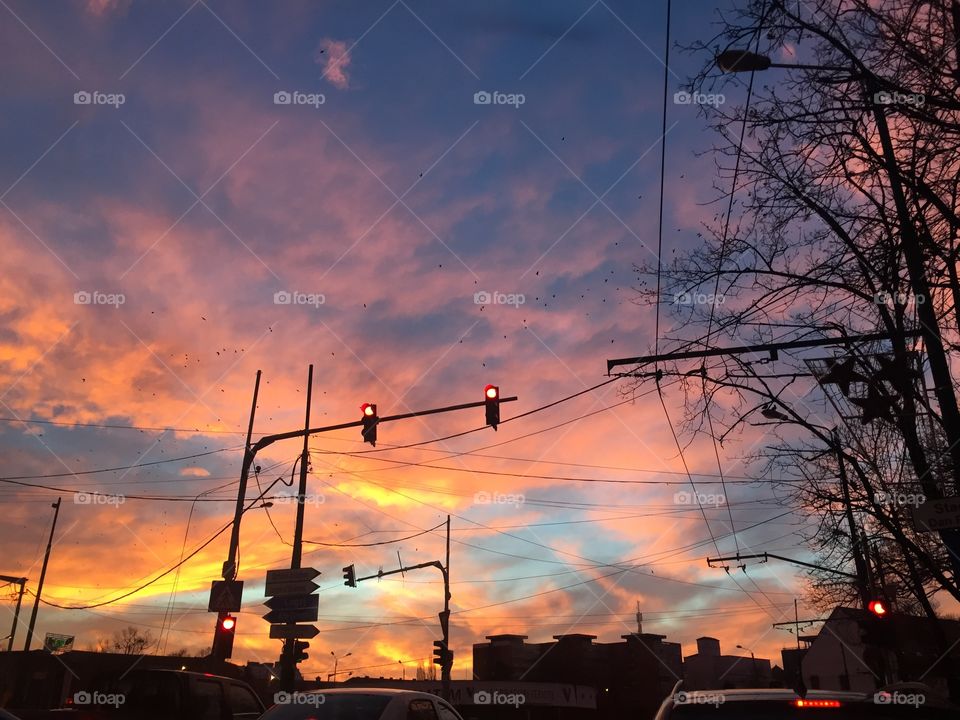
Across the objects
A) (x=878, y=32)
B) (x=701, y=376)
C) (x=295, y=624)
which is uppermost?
(x=878, y=32)

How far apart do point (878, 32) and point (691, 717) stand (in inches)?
328

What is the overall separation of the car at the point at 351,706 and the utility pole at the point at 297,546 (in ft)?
32.5

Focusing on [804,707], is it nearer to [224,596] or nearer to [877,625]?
[224,596]

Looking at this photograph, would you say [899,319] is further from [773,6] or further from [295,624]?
[295,624]

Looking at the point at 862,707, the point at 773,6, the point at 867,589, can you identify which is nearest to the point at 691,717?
the point at 862,707

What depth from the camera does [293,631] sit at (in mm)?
16797

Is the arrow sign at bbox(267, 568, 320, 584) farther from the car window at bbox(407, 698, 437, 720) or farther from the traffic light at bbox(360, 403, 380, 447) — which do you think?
the car window at bbox(407, 698, 437, 720)

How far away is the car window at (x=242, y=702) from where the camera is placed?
37.5 ft

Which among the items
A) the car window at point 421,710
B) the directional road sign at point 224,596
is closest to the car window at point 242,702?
the car window at point 421,710

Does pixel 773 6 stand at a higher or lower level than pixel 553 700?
higher

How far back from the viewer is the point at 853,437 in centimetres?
1709

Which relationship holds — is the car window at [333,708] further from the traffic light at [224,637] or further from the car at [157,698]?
the traffic light at [224,637]

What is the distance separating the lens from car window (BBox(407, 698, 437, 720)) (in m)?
7.95

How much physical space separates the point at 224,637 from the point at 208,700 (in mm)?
Result: 6082
